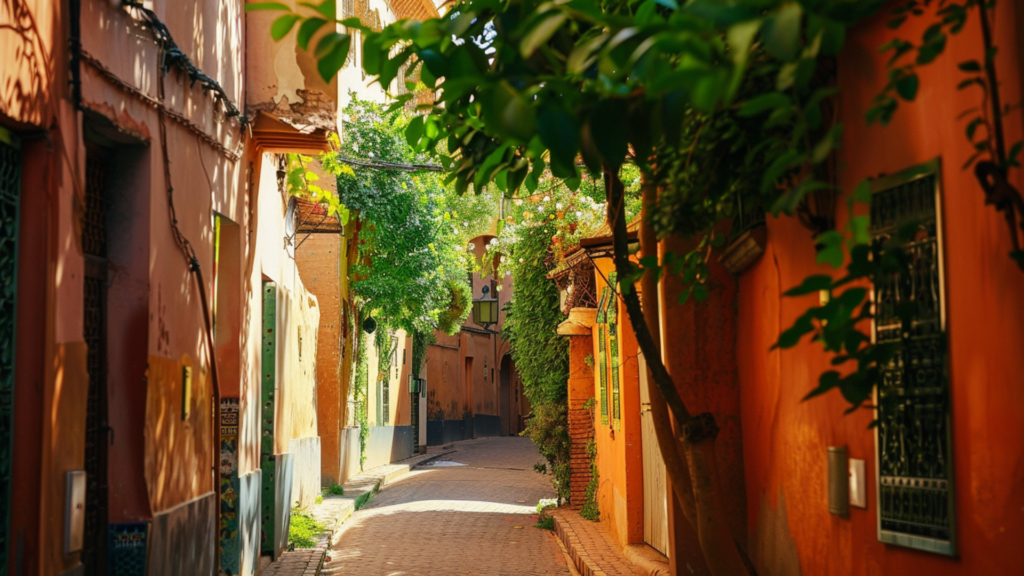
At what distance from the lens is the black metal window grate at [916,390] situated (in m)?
3.63

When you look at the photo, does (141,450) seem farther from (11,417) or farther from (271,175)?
(271,175)

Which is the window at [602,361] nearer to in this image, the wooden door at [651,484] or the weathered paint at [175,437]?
the wooden door at [651,484]

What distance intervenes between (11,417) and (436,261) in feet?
51.7

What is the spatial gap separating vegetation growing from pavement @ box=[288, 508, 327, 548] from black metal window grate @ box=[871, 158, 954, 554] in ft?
27.9

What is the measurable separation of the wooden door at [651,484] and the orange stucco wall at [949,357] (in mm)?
3455

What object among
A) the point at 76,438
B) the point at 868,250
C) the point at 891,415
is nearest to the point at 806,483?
the point at 891,415

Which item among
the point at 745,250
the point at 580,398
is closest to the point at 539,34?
the point at 745,250

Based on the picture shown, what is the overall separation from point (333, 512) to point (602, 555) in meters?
5.45

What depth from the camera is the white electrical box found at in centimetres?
430

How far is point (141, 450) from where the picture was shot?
5973 millimetres

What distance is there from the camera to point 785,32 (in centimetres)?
216

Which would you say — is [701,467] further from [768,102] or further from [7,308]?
[7,308]

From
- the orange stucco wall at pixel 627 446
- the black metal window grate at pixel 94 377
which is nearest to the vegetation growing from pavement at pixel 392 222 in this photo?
the orange stucco wall at pixel 627 446

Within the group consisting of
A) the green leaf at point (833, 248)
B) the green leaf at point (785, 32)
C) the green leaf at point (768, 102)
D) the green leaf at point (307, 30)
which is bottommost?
the green leaf at point (833, 248)
